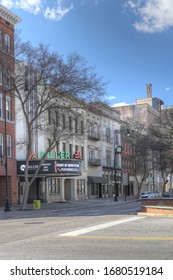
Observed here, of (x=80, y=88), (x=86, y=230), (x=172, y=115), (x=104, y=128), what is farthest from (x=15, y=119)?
(x=86, y=230)

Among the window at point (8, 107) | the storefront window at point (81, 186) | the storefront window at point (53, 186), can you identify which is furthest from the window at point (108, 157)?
the window at point (8, 107)

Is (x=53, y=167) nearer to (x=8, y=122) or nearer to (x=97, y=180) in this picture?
(x=8, y=122)

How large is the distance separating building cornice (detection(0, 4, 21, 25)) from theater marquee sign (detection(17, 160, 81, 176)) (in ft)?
48.4

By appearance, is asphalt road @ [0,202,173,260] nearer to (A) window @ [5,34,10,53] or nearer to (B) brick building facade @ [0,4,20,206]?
(B) brick building facade @ [0,4,20,206]

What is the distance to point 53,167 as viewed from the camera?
43.5 m

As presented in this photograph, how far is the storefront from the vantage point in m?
43.8

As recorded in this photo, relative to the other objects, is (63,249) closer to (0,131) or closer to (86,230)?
(86,230)

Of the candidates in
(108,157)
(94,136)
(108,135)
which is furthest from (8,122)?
(108,157)

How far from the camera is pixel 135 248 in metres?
11.0

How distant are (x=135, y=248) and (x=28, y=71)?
82.7 ft

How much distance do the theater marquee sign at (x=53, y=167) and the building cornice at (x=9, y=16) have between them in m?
14.8

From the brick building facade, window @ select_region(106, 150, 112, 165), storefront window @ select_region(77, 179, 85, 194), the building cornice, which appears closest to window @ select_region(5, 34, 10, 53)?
the brick building facade

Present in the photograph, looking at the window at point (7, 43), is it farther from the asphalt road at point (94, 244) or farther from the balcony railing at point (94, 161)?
the asphalt road at point (94, 244)

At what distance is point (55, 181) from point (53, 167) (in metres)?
9.17
